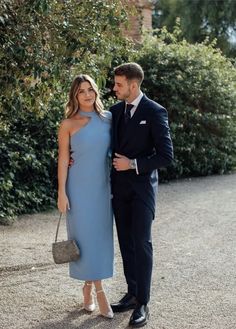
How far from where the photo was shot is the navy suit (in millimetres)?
4469

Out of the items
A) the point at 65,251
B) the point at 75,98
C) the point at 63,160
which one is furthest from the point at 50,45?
the point at 65,251

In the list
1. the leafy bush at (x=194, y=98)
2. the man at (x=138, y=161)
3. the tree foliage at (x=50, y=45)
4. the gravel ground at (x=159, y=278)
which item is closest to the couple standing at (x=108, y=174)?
the man at (x=138, y=161)

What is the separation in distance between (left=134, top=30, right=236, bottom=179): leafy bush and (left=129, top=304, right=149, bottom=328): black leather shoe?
8289 mm

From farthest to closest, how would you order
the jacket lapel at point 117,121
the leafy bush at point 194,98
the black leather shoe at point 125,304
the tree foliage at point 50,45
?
the leafy bush at point 194,98 → the tree foliage at point 50,45 → the black leather shoe at point 125,304 → the jacket lapel at point 117,121

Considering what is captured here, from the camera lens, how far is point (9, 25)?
552 cm

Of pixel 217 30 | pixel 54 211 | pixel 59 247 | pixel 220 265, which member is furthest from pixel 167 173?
pixel 217 30

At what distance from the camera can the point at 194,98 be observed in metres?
13.1

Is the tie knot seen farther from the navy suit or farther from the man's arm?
the man's arm

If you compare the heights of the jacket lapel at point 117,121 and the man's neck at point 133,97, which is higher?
the man's neck at point 133,97

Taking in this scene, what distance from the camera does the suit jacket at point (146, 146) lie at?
14.6 ft

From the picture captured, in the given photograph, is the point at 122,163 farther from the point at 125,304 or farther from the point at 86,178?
the point at 125,304

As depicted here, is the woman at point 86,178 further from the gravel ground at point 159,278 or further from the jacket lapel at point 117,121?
the gravel ground at point 159,278

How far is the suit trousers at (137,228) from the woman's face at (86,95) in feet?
2.24

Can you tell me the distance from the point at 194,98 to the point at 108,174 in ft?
28.7
